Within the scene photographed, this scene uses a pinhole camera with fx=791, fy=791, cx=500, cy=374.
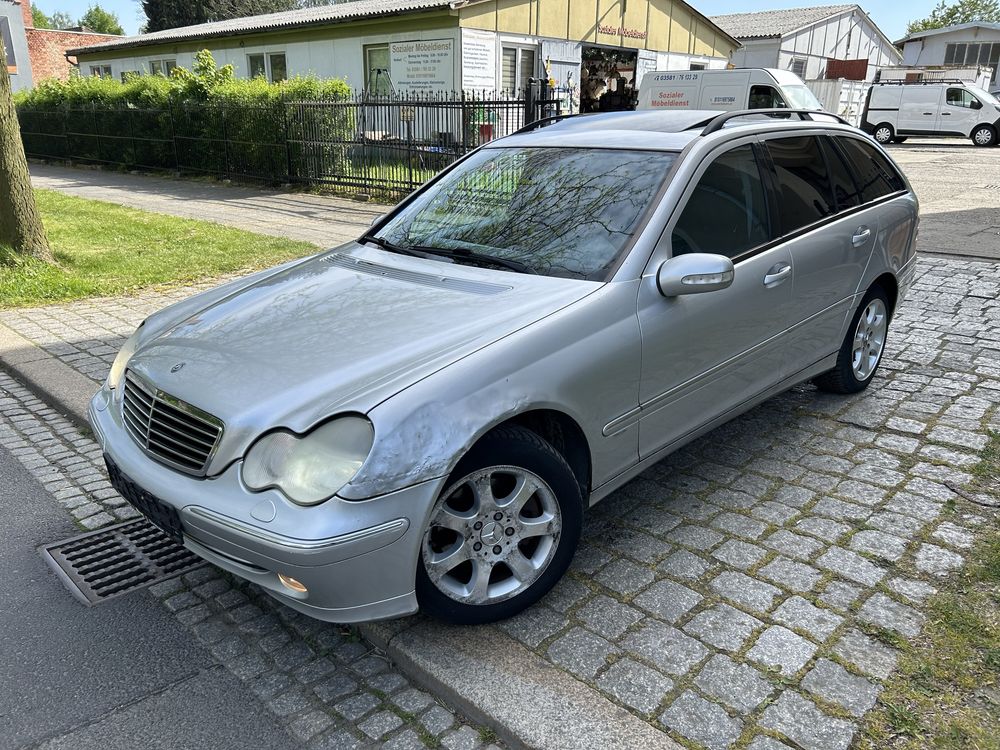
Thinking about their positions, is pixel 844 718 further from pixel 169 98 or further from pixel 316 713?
pixel 169 98

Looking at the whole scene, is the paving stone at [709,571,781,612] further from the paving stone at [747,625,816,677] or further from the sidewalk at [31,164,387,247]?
the sidewalk at [31,164,387,247]

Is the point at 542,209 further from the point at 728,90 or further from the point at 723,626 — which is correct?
the point at 728,90

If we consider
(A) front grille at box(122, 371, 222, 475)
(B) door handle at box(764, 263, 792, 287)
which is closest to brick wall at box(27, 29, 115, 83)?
(A) front grille at box(122, 371, 222, 475)

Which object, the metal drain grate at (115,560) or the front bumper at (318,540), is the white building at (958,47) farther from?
the front bumper at (318,540)

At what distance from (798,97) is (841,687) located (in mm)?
19527

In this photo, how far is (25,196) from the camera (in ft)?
27.5

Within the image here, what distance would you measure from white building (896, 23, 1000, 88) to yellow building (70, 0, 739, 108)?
1212 inches

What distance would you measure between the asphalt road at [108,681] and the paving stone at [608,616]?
1103mm

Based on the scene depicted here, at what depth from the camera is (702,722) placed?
7.93ft

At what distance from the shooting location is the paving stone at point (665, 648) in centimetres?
267

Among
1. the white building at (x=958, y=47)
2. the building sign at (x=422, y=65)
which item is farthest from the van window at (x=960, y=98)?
the white building at (x=958, y=47)

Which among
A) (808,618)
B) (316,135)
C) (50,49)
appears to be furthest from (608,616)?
(50,49)

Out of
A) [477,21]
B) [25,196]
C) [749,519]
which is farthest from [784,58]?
[749,519]

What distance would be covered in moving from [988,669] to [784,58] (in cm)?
4066
